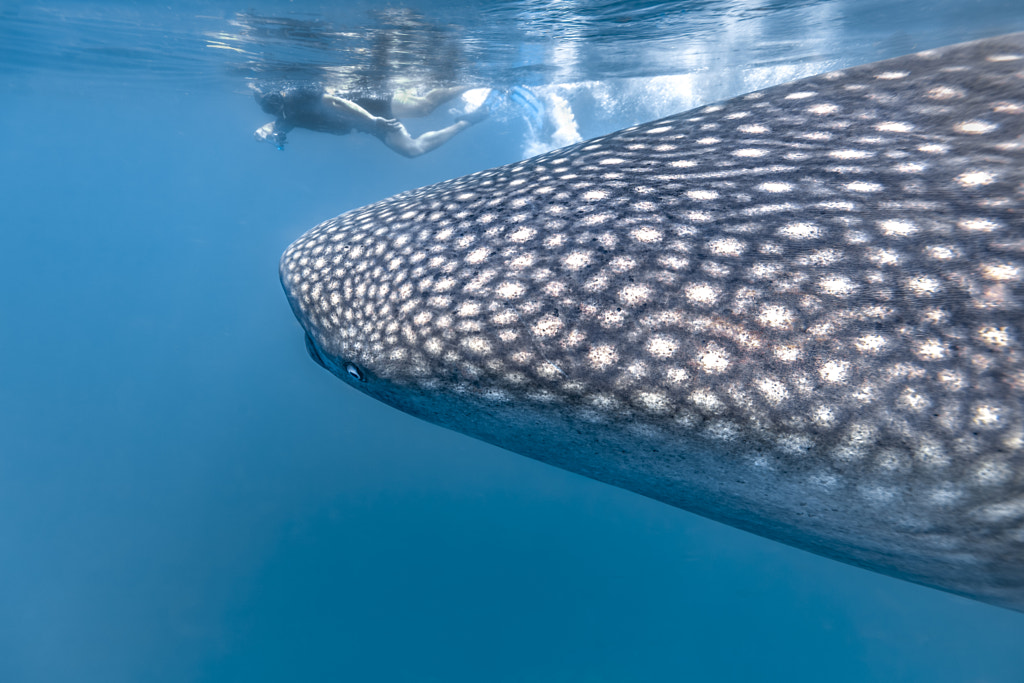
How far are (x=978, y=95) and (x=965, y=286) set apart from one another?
0.96 metres

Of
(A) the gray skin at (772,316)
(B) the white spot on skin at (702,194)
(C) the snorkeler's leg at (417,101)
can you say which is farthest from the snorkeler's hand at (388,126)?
(B) the white spot on skin at (702,194)

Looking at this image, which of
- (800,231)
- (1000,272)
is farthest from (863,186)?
(1000,272)

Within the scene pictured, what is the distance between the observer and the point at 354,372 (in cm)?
172

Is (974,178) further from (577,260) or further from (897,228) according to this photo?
(577,260)

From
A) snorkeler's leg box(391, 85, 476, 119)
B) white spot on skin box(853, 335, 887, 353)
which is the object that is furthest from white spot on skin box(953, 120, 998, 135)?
snorkeler's leg box(391, 85, 476, 119)

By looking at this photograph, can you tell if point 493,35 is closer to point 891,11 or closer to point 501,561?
point 891,11

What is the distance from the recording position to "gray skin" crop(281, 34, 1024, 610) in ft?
3.65

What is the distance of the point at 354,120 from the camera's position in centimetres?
1512

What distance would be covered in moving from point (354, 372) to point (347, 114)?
15604mm

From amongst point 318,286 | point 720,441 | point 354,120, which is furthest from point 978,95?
point 354,120

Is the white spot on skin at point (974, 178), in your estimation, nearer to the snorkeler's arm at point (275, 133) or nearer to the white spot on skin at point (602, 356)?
the white spot on skin at point (602, 356)

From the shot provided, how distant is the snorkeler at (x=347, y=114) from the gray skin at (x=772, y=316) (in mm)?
14996

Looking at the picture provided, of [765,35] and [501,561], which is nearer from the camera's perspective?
[501,561]

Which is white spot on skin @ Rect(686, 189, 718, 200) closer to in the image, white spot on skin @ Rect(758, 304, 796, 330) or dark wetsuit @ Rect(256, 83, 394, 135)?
white spot on skin @ Rect(758, 304, 796, 330)
